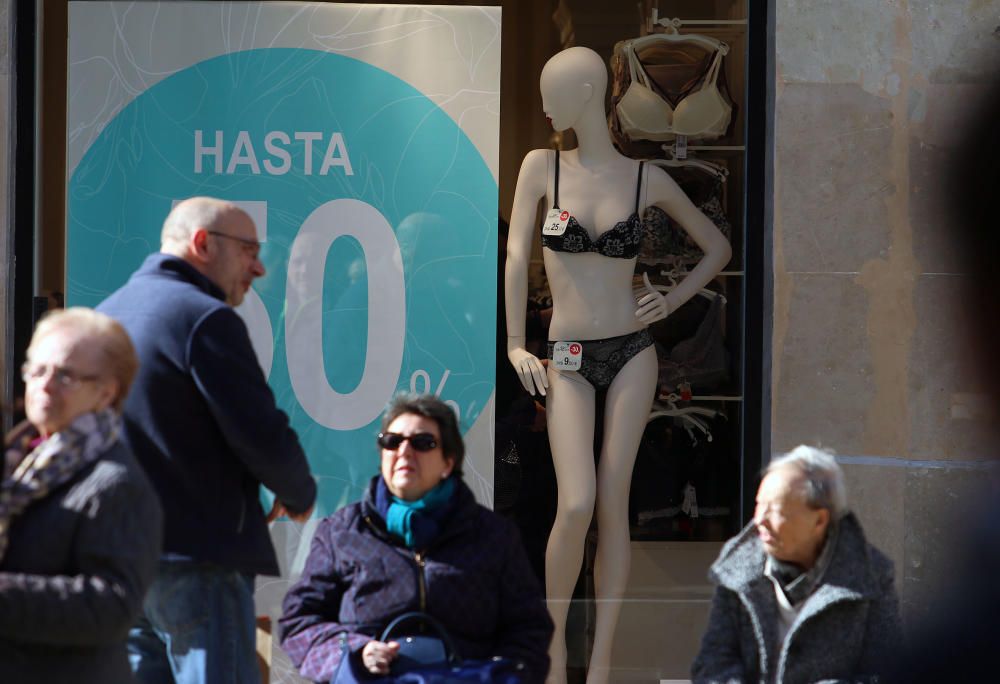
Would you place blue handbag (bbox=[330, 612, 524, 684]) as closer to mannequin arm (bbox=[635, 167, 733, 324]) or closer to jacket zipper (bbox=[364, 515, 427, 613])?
jacket zipper (bbox=[364, 515, 427, 613])

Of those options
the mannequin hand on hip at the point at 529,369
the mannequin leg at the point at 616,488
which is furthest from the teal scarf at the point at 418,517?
the mannequin leg at the point at 616,488

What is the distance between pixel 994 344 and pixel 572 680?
4.15 m

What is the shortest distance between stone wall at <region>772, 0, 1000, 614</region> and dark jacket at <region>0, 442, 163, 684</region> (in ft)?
10.6

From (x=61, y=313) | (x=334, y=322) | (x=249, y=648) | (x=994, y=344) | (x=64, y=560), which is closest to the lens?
(x=994, y=344)

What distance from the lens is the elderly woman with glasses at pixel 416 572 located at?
3314 millimetres

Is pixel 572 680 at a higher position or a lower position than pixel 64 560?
lower

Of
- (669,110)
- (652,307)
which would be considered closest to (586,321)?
(652,307)

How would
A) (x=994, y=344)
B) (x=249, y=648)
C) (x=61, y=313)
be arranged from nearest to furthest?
(x=994, y=344) → (x=61, y=313) → (x=249, y=648)

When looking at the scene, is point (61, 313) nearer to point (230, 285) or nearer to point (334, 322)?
point (230, 285)

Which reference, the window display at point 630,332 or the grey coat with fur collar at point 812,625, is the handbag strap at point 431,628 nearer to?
A: the grey coat with fur collar at point 812,625

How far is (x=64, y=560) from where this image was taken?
104 inches

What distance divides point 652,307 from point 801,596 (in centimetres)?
211

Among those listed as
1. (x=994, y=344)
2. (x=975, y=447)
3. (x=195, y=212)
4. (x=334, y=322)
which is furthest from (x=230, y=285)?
(x=975, y=447)

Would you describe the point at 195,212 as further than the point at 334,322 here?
No
